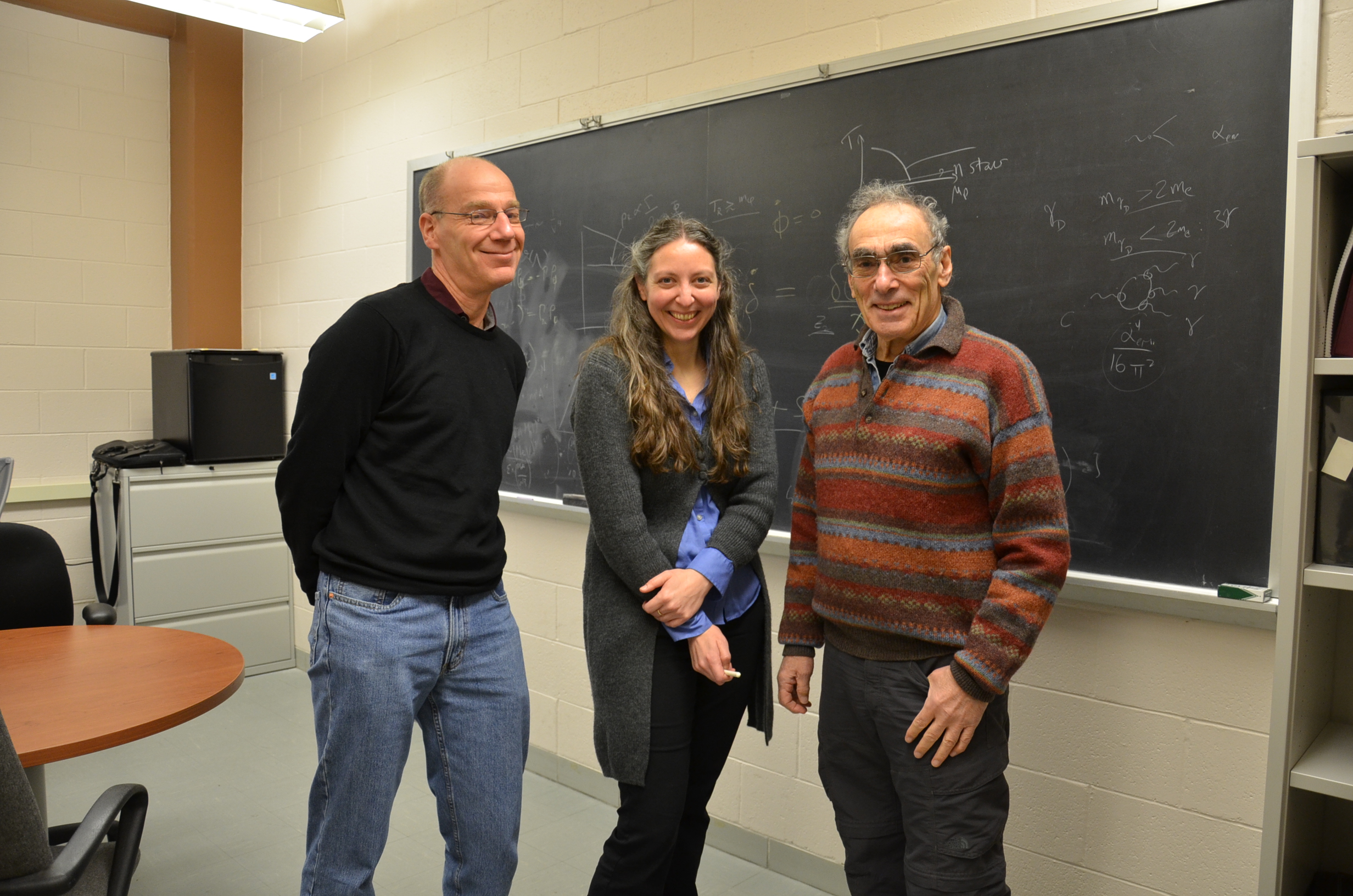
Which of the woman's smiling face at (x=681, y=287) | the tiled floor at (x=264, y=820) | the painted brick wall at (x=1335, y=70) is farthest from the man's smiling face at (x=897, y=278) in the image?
the tiled floor at (x=264, y=820)

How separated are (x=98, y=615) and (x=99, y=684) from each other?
2.53 ft

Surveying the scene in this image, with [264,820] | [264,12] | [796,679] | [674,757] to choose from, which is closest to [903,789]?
[796,679]

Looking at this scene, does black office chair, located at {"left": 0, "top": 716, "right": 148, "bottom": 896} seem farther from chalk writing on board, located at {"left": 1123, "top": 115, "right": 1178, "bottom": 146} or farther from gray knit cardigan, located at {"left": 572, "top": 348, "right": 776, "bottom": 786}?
chalk writing on board, located at {"left": 1123, "top": 115, "right": 1178, "bottom": 146}

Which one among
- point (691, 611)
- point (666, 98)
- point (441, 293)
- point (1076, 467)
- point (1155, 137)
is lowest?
point (691, 611)

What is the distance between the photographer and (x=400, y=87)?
3.67 m

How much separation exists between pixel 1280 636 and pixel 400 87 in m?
3.48

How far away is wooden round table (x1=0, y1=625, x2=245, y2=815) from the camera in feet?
5.26

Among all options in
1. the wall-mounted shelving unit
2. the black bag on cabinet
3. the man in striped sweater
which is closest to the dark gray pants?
the man in striped sweater

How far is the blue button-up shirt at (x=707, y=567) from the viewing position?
1.65 meters

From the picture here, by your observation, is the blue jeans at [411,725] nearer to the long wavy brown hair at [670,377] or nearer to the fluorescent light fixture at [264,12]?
the long wavy brown hair at [670,377]

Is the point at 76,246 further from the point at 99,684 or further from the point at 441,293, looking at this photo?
the point at 441,293

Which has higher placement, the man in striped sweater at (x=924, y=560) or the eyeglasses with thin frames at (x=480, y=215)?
the eyeglasses with thin frames at (x=480, y=215)

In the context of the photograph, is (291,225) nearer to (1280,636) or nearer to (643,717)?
(643,717)

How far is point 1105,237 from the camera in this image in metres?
1.92
